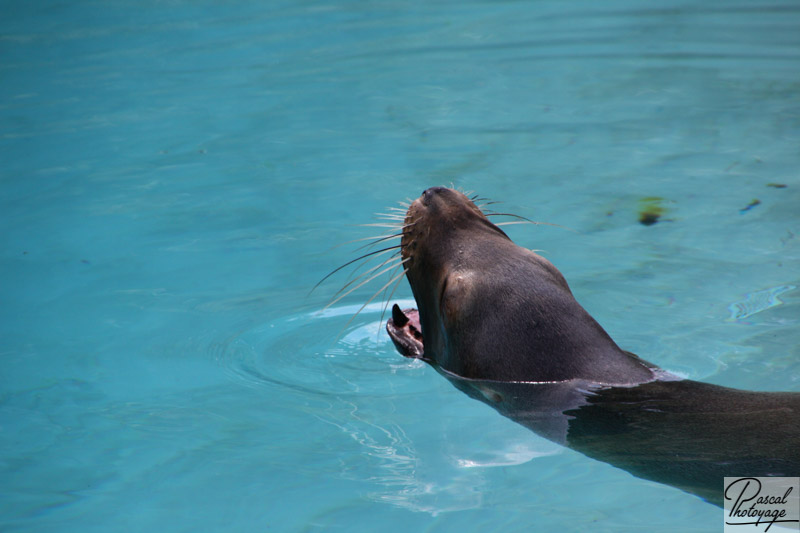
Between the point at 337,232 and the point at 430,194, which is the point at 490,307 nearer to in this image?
the point at 430,194

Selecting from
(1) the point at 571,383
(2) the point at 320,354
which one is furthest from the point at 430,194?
(1) the point at 571,383

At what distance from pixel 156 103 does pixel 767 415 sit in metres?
5.78

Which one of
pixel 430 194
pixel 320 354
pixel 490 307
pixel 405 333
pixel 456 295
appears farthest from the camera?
pixel 320 354

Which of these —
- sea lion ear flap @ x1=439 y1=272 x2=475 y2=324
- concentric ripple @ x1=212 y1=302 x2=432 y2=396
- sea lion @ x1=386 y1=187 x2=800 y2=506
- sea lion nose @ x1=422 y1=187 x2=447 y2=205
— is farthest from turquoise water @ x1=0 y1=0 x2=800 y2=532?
sea lion nose @ x1=422 y1=187 x2=447 y2=205

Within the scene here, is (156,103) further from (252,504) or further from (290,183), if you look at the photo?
(252,504)

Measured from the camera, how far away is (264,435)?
11.0 feet

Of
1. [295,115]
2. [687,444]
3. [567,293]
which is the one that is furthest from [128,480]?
[295,115]

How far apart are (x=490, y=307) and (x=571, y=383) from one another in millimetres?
362

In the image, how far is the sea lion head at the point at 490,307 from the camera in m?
2.85

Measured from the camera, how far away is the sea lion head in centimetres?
285

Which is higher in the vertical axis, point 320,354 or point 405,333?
point 405,333

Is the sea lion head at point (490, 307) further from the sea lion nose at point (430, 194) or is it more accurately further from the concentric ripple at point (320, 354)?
the concentric ripple at point (320, 354)

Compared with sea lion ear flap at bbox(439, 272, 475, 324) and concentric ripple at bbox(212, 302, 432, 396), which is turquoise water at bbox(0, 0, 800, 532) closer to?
concentric ripple at bbox(212, 302, 432, 396)

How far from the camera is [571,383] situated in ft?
9.21
